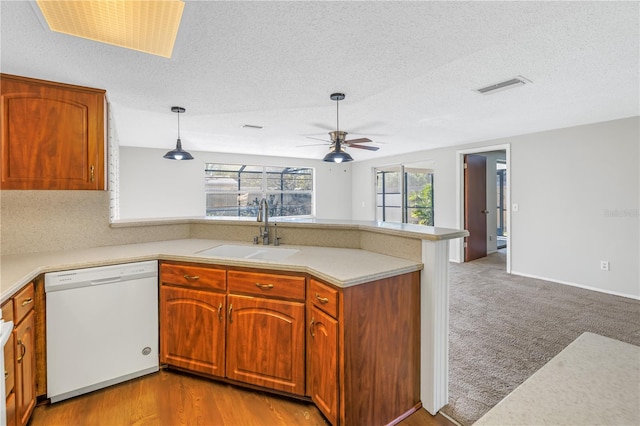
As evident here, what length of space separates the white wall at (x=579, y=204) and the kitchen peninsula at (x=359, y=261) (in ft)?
11.1

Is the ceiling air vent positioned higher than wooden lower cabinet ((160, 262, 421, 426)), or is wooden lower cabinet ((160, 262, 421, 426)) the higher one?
the ceiling air vent

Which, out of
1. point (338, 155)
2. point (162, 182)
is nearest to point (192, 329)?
point (338, 155)

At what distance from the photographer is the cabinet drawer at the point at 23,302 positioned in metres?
1.54

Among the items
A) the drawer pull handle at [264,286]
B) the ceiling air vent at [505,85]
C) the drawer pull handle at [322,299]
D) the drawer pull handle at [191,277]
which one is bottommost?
the drawer pull handle at [322,299]

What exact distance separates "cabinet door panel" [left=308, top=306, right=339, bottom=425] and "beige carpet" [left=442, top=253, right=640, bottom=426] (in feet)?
2.41

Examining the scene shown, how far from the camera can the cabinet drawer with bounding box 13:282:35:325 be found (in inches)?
60.6

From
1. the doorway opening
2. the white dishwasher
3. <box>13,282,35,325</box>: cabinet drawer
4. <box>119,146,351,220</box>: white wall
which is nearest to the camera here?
<box>13,282,35,325</box>: cabinet drawer

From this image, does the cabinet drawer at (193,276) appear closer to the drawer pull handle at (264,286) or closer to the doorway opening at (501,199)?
the drawer pull handle at (264,286)

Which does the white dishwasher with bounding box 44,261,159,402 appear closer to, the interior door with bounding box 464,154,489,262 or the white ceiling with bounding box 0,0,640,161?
the white ceiling with bounding box 0,0,640,161

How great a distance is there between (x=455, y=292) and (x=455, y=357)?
1.78 metres

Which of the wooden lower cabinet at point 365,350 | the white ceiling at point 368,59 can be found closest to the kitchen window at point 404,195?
the white ceiling at point 368,59

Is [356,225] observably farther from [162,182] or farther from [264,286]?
[162,182]

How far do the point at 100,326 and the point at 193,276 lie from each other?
0.64m

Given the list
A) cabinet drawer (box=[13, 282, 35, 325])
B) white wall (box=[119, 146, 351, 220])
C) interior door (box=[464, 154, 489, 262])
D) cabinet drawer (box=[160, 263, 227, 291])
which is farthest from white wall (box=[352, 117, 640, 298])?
cabinet drawer (box=[13, 282, 35, 325])
